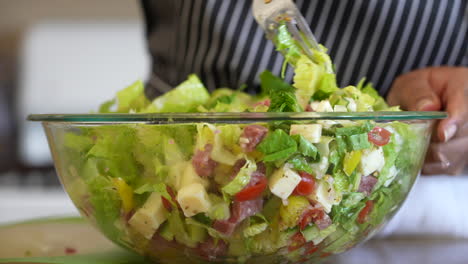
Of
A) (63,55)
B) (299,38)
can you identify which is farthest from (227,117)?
(63,55)

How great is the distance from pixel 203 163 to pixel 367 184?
6.8 inches

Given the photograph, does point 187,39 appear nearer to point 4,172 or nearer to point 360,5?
point 360,5

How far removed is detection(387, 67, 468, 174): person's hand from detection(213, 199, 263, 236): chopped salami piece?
310 mm

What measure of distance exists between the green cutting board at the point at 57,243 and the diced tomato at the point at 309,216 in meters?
0.23

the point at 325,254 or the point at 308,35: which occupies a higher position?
the point at 308,35

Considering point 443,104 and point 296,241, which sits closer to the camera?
point 296,241

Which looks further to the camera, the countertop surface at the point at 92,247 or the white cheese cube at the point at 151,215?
the countertop surface at the point at 92,247

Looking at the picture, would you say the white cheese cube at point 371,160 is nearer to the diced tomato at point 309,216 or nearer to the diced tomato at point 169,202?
the diced tomato at point 309,216

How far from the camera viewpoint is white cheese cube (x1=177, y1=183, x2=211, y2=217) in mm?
453

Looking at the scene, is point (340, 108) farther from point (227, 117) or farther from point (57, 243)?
point (57, 243)

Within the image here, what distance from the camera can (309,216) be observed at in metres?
0.49

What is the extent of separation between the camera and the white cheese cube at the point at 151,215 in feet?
1.60

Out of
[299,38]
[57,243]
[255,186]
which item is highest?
[299,38]

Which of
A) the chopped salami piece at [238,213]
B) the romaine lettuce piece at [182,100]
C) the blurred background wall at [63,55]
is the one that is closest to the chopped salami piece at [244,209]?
the chopped salami piece at [238,213]
